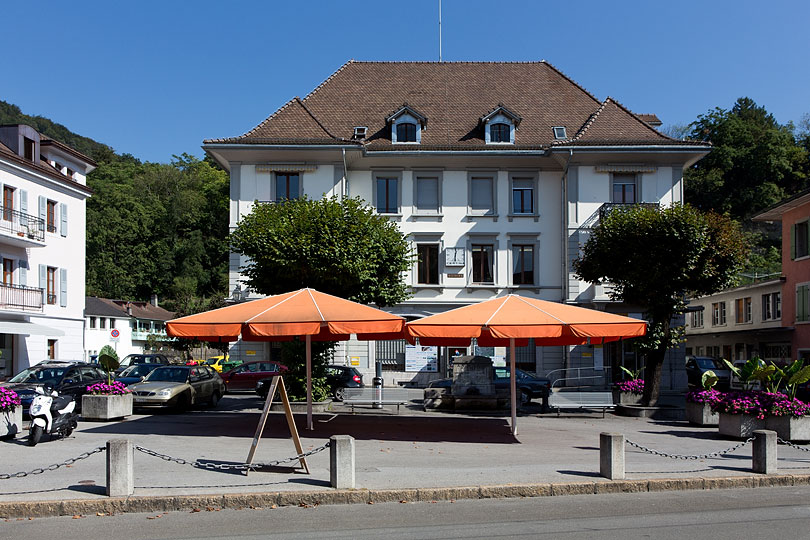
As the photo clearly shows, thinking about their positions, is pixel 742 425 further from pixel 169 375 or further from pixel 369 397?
pixel 169 375

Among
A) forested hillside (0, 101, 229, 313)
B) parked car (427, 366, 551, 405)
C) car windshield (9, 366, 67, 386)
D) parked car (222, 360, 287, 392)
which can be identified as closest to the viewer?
car windshield (9, 366, 67, 386)

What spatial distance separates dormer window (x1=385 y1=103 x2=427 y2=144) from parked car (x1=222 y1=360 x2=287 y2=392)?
38.6ft

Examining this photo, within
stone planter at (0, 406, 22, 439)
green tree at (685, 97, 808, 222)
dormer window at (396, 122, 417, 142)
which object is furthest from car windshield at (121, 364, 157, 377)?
green tree at (685, 97, 808, 222)

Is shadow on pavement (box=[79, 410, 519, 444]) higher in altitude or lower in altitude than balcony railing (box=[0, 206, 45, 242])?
lower

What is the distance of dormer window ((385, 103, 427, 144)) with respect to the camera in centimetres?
3484

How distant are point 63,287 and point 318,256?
2256 cm

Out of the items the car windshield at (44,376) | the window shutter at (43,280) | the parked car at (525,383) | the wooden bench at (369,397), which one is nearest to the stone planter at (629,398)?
the parked car at (525,383)

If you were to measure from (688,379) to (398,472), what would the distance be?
2764 cm

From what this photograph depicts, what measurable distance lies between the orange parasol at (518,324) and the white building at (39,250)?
25797 mm

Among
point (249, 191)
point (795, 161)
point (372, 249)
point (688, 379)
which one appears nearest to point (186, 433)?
point (372, 249)

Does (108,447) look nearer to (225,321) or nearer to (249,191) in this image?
(225,321)

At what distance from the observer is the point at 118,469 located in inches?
357

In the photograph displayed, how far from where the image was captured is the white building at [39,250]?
34500 millimetres

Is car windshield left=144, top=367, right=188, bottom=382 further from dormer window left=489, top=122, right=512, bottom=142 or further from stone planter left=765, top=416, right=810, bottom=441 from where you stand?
dormer window left=489, top=122, right=512, bottom=142
